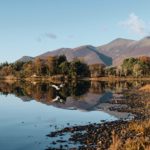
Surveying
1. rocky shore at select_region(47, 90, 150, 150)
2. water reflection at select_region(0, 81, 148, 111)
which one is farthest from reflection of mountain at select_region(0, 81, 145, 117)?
rocky shore at select_region(47, 90, 150, 150)

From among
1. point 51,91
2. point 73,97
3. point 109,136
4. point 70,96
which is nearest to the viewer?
point 109,136

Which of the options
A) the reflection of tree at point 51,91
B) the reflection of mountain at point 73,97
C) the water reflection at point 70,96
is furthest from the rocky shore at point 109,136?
the reflection of tree at point 51,91

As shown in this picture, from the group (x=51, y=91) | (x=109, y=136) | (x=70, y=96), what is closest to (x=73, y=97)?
(x=70, y=96)

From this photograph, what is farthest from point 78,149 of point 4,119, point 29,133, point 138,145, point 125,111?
point 125,111

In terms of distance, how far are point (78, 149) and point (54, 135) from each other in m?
8.01

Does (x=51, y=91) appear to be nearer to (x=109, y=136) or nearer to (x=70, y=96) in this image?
(x=70, y=96)

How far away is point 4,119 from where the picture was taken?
180 ft

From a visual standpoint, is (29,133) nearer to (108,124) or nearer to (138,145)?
(108,124)

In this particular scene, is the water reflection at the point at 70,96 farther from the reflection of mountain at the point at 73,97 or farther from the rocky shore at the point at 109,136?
the rocky shore at the point at 109,136

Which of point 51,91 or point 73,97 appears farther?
point 51,91

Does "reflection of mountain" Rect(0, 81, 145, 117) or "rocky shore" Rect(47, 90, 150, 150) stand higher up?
"reflection of mountain" Rect(0, 81, 145, 117)

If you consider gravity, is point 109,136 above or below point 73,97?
below

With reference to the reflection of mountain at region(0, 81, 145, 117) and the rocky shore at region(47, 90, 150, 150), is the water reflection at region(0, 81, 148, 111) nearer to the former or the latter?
the reflection of mountain at region(0, 81, 145, 117)

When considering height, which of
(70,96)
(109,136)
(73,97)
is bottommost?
(109,136)
